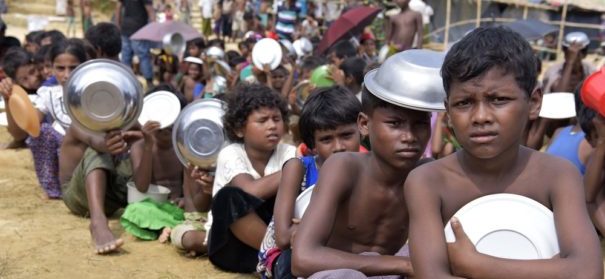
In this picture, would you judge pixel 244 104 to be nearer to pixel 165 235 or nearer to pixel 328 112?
pixel 328 112

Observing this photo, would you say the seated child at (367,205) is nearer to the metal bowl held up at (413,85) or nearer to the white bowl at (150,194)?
the metal bowl held up at (413,85)

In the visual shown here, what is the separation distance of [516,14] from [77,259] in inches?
593

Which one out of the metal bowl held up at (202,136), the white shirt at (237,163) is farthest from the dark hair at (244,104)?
the metal bowl held up at (202,136)

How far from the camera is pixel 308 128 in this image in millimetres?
3717

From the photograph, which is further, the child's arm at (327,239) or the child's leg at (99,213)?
the child's leg at (99,213)

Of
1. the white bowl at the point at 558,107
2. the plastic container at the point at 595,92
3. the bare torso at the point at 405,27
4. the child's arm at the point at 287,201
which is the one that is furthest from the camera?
the bare torso at the point at 405,27

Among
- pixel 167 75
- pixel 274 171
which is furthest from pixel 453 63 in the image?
pixel 167 75

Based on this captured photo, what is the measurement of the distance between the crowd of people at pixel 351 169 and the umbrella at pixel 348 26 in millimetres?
2954

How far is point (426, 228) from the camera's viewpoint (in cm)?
228

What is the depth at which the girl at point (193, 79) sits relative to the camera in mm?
8314

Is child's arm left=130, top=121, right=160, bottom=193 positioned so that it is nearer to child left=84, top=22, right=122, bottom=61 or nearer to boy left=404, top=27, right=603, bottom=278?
child left=84, top=22, right=122, bottom=61

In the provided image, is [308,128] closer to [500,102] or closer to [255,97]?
[255,97]

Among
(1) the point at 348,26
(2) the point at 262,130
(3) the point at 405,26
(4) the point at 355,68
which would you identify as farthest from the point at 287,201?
(3) the point at 405,26

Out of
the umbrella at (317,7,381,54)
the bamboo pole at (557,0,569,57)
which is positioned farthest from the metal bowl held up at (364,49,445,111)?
the bamboo pole at (557,0,569,57)
